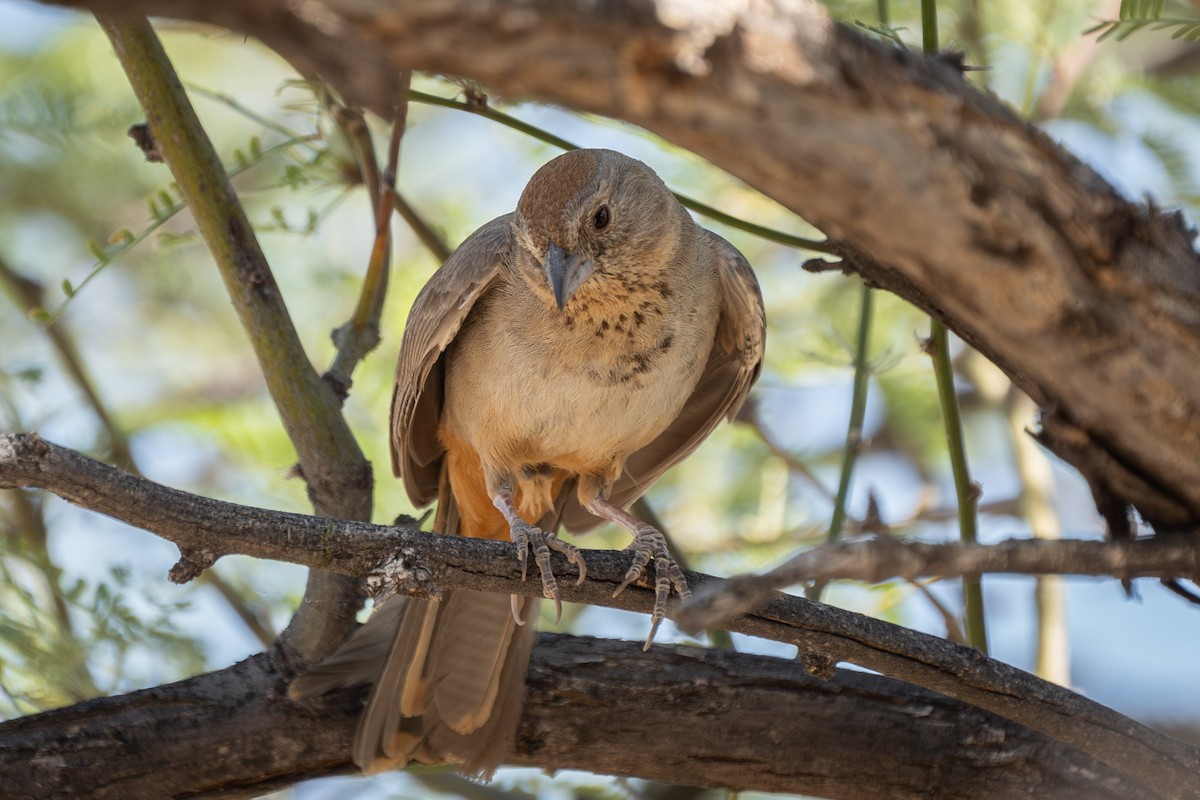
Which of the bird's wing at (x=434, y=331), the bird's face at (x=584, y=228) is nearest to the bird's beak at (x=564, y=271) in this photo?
the bird's face at (x=584, y=228)

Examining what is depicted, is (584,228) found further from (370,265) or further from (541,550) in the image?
(541,550)

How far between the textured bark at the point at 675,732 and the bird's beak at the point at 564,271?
3.60ft

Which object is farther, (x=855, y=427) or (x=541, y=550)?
(x=855, y=427)

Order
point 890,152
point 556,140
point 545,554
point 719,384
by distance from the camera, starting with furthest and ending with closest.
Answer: point 719,384 → point 556,140 → point 545,554 → point 890,152

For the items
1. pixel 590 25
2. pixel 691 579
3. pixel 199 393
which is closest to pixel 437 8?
pixel 590 25

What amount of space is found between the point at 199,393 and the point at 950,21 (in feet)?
12.9

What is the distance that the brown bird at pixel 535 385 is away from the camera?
377 centimetres

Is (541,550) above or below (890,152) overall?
above

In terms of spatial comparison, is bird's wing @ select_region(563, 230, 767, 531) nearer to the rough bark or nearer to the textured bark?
the textured bark

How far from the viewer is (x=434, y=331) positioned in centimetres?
414

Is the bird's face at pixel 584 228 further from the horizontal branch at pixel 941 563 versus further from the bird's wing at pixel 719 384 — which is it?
the horizontal branch at pixel 941 563

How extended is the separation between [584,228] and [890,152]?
221cm

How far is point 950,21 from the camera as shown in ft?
17.1

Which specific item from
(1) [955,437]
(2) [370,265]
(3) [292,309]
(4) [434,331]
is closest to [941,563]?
(1) [955,437]
